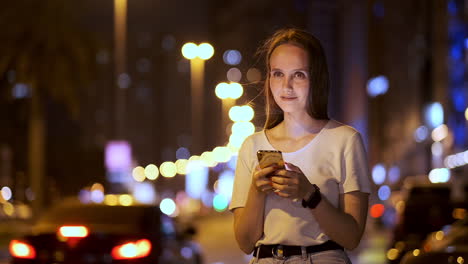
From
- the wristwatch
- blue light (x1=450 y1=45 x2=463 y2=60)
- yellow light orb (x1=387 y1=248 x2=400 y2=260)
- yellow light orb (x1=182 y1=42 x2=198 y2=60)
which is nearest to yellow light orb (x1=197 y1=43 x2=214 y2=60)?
yellow light orb (x1=182 y1=42 x2=198 y2=60)

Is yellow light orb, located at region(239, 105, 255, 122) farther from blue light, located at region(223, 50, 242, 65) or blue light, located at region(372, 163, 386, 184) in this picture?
blue light, located at region(372, 163, 386, 184)

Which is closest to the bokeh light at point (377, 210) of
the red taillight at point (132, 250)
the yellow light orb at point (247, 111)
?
the yellow light orb at point (247, 111)

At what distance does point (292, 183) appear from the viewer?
3.39 metres

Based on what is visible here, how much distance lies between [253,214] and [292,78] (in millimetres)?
613

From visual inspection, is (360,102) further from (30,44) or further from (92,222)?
(92,222)

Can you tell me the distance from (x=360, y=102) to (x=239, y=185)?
30.9 metres

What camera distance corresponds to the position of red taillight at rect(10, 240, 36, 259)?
10.4 metres

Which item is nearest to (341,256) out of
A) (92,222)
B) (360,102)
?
(92,222)

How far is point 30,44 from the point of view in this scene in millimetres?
33844

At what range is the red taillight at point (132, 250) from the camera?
10453 mm

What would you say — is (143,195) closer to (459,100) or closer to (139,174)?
(459,100)

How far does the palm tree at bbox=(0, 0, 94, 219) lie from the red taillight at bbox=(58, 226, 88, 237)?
23.7 m

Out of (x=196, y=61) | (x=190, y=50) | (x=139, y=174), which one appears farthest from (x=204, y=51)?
(x=139, y=174)

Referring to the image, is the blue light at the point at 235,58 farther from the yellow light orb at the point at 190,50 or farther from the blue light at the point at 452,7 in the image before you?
the blue light at the point at 452,7
